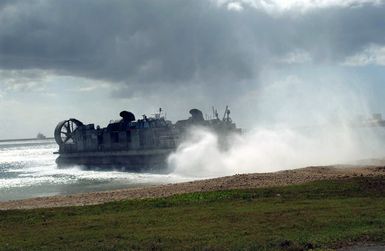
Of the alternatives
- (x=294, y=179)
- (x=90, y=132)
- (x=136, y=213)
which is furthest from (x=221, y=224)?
(x=90, y=132)

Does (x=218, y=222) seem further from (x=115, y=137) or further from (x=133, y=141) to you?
(x=115, y=137)

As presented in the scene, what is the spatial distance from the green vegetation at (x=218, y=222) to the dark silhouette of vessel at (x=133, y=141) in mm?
42061

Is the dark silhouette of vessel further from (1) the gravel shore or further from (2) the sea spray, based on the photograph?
(1) the gravel shore

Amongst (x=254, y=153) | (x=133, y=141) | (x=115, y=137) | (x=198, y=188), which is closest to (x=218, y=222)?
(x=198, y=188)

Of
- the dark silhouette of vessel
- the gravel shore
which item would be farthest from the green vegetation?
the dark silhouette of vessel

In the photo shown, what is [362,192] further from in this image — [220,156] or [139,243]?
[220,156]

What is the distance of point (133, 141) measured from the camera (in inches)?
2928

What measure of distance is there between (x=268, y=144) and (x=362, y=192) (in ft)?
130

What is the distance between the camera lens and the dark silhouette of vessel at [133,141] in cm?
6738

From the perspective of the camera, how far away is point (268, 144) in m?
60.6

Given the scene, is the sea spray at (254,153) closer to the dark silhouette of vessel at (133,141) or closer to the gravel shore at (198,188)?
the dark silhouette of vessel at (133,141)

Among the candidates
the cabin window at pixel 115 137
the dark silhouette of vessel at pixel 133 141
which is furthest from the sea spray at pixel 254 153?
the cabin window at pixel 115 137

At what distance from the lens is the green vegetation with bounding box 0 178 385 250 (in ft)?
41.1

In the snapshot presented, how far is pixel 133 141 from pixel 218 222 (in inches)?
2349
